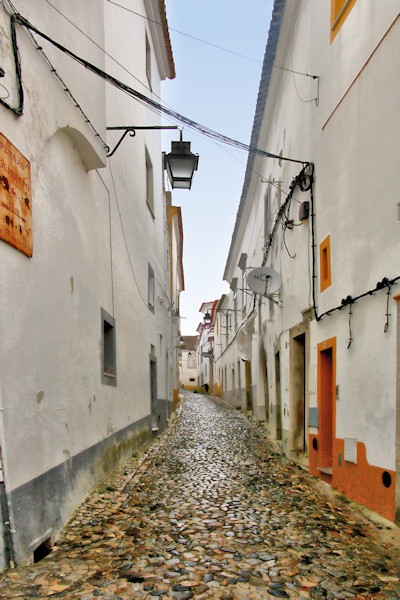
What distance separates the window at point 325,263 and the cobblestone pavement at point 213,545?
2.79m

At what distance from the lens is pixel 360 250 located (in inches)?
220

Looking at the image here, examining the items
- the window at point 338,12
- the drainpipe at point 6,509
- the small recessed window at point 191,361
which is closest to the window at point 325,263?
the window at point 338,12

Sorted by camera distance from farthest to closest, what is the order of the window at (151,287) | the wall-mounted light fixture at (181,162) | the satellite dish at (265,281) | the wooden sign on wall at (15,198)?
the window at (151,287) < the satellite dish at (265,281) < the wall-mounted light fixture at (181,162) < the wooden sign on wall at (15,198)

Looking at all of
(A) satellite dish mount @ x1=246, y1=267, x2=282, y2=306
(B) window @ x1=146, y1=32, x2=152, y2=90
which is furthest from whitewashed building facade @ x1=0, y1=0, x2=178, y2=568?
(B) window @ x1=146, y1=32, x2=152, y2=90

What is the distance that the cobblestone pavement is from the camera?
340cm

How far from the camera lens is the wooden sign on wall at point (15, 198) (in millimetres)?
3553

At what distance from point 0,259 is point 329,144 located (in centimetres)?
497

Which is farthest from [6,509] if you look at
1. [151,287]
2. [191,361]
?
[191,361]

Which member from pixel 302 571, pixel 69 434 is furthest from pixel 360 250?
pixel 69 434

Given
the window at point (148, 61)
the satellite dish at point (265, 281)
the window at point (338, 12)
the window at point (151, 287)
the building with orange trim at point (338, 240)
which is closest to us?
the building with orange trim at point (338, 240)

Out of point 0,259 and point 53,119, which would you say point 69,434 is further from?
point 53,119

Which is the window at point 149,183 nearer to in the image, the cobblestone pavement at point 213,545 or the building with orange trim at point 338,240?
the building with orange trim at point 338,240

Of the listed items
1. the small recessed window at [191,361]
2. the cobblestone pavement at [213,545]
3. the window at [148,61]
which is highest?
the window at [148,61]

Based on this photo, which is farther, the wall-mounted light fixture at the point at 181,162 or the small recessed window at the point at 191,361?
the small recessed window at the point at 191,361
